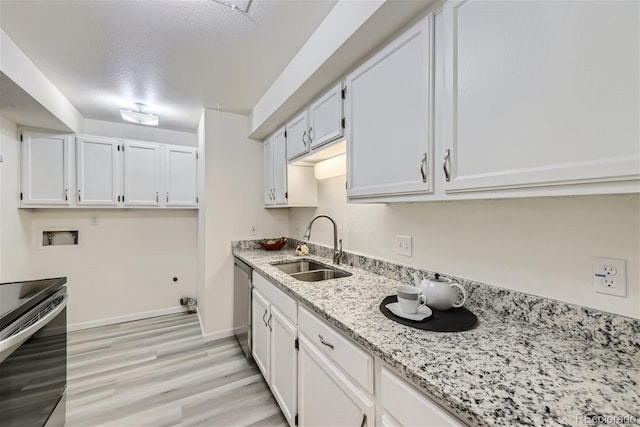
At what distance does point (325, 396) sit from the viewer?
1.16m

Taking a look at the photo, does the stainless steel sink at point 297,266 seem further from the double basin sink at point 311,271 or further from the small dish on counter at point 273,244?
the small dish on counter at point 273,244

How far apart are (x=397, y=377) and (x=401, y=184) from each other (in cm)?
73

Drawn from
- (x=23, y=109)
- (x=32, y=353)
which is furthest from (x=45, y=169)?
(x=32, y=353)

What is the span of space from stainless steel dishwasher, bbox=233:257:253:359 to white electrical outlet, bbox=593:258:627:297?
2033 mm

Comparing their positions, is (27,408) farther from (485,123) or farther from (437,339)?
(485,123)

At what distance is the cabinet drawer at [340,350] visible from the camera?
91cm

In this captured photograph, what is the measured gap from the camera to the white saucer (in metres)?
1.02

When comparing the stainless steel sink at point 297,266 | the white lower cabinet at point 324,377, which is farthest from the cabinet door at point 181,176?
the white lower cabinet at point 324,377

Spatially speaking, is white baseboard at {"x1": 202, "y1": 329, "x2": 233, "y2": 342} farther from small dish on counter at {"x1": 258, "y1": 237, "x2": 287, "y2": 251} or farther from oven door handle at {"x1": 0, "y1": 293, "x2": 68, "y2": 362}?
oven door handle at {"x1": 0, "y1": 293, "x2": 68, "y2": 362}

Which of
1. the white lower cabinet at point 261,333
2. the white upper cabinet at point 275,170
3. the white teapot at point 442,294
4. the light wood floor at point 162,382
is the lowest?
the light wood floor at point 162,382

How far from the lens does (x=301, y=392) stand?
4.54 feet

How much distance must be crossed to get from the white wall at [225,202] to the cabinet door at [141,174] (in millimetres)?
904

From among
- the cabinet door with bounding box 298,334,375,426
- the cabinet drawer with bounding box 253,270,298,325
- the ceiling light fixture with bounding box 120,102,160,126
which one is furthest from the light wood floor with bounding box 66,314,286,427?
the ceiling light fixture with bounding box 120,102,160,126

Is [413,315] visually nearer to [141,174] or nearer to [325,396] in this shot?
[325,396]
